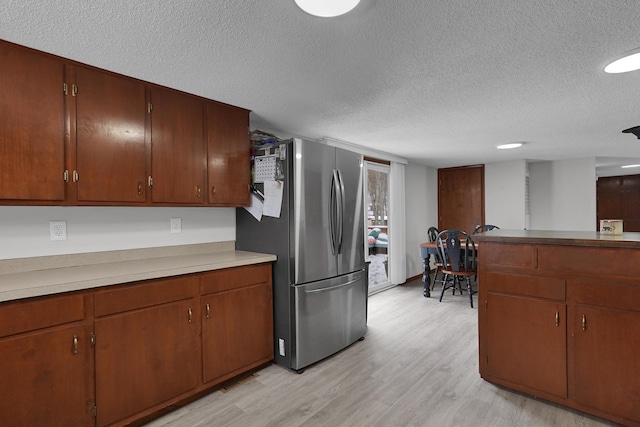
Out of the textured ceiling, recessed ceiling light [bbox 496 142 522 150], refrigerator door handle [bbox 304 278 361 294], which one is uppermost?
the textured ceiling

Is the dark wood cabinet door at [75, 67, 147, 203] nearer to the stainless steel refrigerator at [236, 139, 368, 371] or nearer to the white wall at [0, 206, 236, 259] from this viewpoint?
the white wall at [0, 206, 236, 259]

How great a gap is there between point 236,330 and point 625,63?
3068 mm

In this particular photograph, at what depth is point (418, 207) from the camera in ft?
20.5

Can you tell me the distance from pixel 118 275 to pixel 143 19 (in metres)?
1.33

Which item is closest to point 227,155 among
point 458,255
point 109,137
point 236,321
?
point 109,137

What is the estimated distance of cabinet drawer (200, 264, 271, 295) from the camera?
2281mm

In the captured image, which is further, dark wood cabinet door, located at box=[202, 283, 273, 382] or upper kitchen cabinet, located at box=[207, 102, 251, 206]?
upper kitchen cabinet, located at box=[207, 102, 251, 206]

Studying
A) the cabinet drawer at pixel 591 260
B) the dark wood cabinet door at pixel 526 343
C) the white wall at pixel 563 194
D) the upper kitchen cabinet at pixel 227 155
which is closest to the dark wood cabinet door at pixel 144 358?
the upper kitchen cabinet at pixel 227 155

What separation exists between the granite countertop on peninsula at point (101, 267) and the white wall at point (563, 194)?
219 inches

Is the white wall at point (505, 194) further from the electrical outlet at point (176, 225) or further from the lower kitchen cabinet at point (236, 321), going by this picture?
the electrical outlet at point (176, 225)

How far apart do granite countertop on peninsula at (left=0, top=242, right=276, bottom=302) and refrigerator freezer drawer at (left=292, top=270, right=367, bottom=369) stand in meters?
0.48

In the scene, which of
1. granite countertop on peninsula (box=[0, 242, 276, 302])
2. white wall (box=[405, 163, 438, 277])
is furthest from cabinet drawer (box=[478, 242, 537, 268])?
white wall (box=[405, 163, 438, 277])

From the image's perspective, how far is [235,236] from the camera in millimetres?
3129

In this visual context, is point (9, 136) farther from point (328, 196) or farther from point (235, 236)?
point (328, 196)
